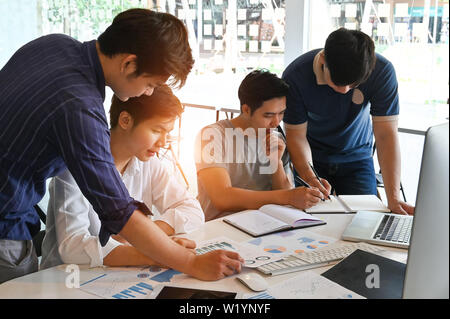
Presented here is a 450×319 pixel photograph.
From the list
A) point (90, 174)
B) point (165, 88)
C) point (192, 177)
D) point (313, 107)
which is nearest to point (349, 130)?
point (313, 107)

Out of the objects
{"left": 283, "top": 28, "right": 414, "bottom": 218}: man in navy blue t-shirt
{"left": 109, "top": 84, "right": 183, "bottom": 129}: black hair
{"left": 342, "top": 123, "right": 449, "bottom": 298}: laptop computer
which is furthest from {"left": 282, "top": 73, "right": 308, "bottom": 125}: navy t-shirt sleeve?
{"left": 342, "top": 123, "right": 449, "bottom": 298}: laptop computer

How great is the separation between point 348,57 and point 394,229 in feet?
2.23

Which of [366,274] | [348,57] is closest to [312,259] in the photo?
[366,274]

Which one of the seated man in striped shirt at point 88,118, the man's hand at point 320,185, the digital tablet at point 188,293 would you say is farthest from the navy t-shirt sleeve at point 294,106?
the digital tablet at point 188,293

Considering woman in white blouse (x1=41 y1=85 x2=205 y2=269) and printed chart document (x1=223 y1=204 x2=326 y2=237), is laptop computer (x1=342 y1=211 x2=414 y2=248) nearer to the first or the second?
printed chart document (x1=223 y1=204 x2=326 y2=237)

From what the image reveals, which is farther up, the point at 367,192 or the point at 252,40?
the point at 252,40

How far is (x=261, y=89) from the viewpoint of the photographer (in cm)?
206

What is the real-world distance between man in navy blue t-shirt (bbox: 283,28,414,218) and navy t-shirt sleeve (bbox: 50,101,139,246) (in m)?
1.07

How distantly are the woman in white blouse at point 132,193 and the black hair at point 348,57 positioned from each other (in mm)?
699

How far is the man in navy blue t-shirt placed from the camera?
2134mm

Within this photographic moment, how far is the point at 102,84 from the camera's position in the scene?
45.1 inches

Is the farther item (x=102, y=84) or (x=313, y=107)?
(x=313, y=107)

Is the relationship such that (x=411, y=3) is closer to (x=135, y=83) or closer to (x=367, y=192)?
(x=367, y=192)
